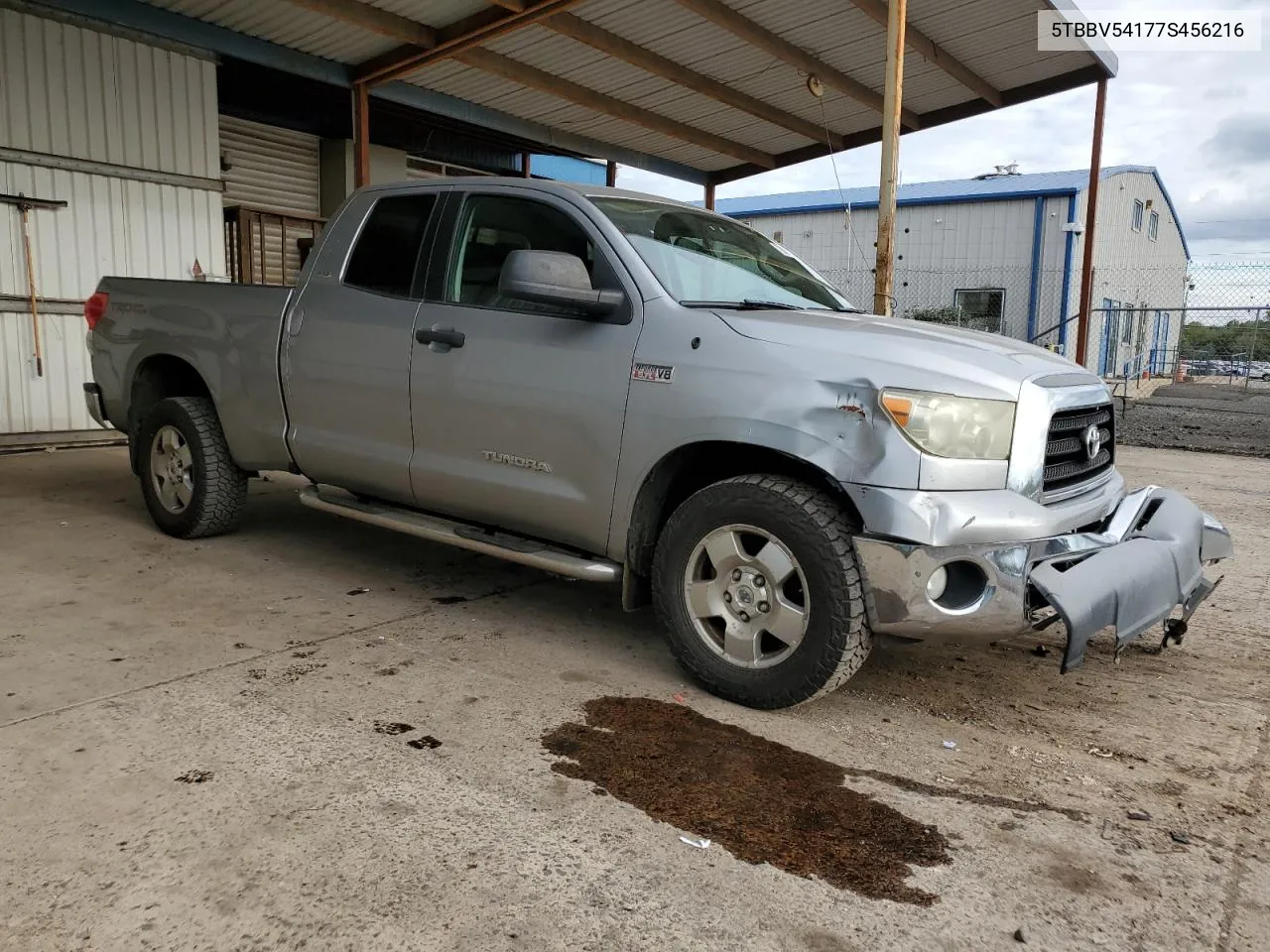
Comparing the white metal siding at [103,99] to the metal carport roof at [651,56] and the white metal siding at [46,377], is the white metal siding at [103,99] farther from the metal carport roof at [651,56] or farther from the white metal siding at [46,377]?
the white metal siding at [46,377]

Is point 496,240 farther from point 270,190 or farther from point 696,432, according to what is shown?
point 270,190

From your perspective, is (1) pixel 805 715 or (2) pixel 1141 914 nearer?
(2) pixel 1141 914

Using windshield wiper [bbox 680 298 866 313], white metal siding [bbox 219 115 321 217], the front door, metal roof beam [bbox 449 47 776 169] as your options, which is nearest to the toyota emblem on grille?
windshield wiper [bbox 680 298 866 313]

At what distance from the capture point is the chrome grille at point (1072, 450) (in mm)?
3316

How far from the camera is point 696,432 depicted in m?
3.44

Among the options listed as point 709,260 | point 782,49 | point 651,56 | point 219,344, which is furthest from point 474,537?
point 782,49

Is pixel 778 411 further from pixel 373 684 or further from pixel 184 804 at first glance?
pixel 184 804

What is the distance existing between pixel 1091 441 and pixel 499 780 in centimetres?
246

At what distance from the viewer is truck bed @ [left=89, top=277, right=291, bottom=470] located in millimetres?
4957

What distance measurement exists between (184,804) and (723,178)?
12266 millimetres

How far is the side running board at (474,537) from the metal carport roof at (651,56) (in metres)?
4.72

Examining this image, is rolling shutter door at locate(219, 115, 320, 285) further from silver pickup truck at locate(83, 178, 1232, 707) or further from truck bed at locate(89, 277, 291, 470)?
silver pickup truck at locate(83, 178, 1232, 707)

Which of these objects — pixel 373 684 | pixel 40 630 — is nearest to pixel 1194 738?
pixel 373 684

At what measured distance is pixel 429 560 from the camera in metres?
5.45
